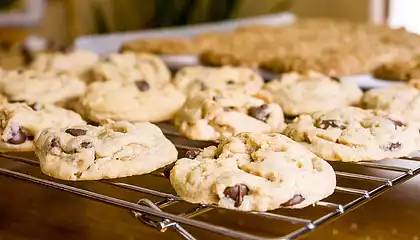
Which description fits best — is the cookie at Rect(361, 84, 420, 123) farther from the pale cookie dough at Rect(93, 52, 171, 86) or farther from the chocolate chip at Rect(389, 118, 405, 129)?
the pale cookie dough at Rect(93, 52, 171, 86)

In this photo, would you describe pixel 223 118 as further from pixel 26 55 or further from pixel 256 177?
pixel 26 55

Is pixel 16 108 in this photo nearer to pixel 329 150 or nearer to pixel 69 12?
pixel 329 150

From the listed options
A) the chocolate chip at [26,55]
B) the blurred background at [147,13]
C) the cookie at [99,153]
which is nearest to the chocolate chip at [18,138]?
the cookie at [99,153]

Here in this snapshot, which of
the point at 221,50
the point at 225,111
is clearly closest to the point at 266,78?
the point at 221,50

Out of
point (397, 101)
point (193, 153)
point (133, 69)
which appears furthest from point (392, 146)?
point (133, 69)

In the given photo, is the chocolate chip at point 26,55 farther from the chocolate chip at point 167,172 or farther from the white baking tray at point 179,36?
the chocolate chip at point 167,172

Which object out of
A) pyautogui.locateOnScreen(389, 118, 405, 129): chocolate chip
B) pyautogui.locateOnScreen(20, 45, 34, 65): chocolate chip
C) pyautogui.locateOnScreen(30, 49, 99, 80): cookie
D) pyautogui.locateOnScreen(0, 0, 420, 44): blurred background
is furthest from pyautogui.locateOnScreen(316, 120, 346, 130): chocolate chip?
pyautogui.locateOnScreen(0, 0, 420, 44): blurred background
